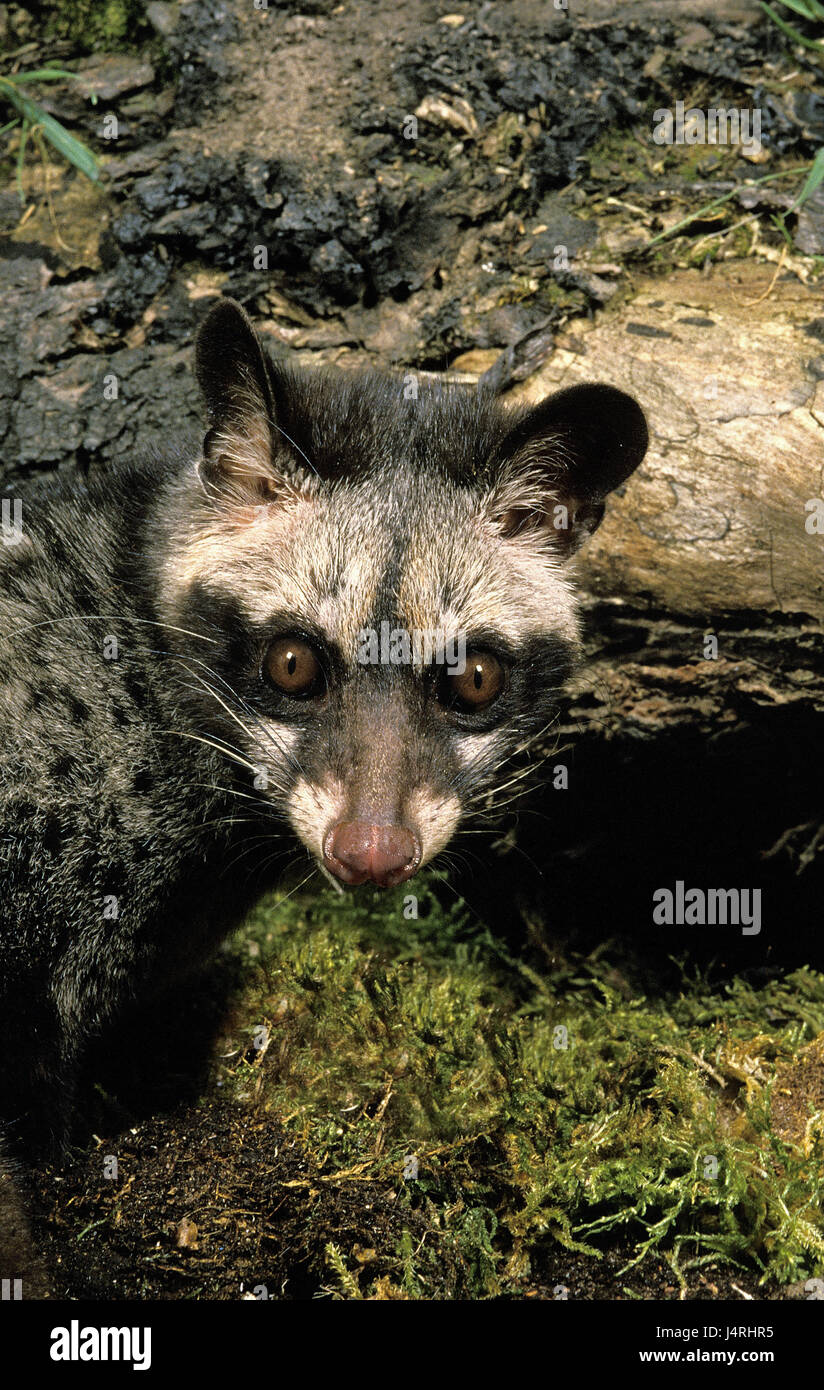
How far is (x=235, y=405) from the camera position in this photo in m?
4.86

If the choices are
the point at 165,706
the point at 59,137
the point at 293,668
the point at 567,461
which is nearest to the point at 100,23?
the point at 59,137

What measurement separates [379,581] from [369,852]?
1.09 metres

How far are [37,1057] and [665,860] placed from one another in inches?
140

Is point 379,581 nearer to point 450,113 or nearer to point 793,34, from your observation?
point 450,113

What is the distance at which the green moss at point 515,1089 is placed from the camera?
498 centimetres

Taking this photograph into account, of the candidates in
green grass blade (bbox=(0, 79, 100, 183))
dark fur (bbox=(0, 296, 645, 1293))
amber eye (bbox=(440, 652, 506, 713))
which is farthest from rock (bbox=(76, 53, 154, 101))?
amber eye (bbox=(440, 652, 506, 713))

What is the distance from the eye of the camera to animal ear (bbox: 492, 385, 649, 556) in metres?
4.80

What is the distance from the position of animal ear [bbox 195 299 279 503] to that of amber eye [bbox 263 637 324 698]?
0.70 m

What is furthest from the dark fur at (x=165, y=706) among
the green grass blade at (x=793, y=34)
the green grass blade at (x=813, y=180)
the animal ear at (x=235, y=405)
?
the green grass blade at (x=793, y=34)

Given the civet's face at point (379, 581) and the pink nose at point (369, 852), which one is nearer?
the pink nose at point (369, 852)

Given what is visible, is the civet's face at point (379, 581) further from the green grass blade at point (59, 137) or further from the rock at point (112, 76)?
the rock at point (112, 76)

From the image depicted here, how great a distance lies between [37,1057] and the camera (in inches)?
195

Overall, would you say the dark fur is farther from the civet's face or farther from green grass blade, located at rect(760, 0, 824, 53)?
green grass blade, located at rect(760, 0, 824, 53)
